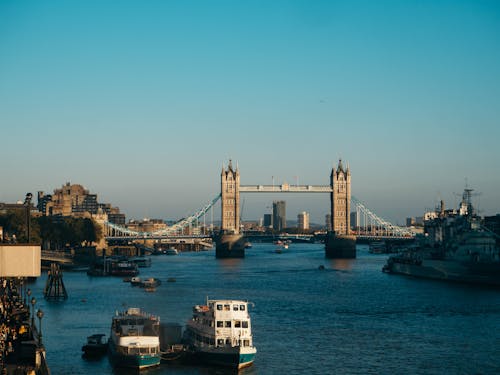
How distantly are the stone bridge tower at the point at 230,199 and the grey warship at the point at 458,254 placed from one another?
58.7 m

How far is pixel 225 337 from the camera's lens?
1679 inches

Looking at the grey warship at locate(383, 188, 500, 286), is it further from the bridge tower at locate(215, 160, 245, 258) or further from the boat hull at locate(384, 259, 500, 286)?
the bridge tower at locate(215, 160, 245, 258)

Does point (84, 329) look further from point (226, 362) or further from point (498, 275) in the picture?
point (498, 275)

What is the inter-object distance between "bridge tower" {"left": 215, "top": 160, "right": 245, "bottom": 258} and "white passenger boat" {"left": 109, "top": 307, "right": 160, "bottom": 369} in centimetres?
11513

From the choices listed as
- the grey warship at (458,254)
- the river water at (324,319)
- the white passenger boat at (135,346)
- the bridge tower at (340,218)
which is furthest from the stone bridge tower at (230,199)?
the white passenger boat at (135,346)

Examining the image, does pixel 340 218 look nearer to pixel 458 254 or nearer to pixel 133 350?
pixel 458 254

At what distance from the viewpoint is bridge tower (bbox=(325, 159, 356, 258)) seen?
16125 cm

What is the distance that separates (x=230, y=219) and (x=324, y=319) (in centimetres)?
11278

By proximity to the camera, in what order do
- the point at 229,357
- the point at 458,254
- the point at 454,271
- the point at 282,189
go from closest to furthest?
the point at 229,357, the point at 454,271, the point at 458,254, the point at 282,189

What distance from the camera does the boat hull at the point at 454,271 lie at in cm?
8831

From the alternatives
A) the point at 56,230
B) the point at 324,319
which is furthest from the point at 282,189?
the point at 324,319

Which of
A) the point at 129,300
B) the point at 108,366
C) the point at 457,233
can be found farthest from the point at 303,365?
the point at 457,233

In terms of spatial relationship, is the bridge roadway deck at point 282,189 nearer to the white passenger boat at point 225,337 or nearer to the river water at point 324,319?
the river water at point 324,319

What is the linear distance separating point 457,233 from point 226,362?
63704 millimetres
